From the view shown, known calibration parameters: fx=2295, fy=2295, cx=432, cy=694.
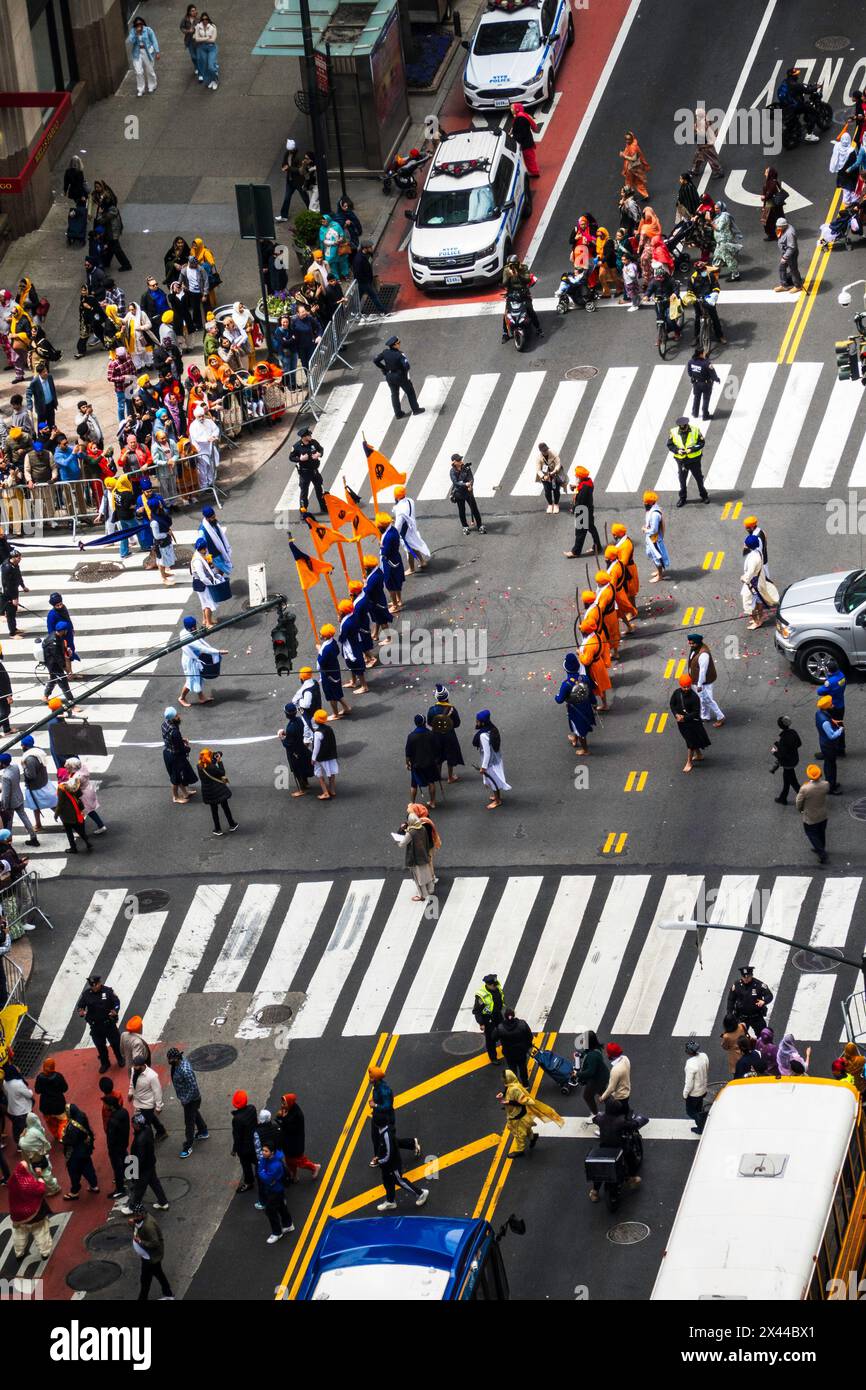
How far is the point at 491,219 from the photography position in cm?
4556

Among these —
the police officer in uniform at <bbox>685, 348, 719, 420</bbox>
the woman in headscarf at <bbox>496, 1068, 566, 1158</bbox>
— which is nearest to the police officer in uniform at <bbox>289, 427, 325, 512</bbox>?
the police officer in uniform at <bbox>685, 348, 719, 420</bbox>

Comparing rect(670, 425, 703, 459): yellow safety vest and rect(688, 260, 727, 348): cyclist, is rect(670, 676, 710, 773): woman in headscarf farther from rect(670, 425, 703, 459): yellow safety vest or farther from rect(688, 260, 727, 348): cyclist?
rect(688, 260, 727, 348): cyclist

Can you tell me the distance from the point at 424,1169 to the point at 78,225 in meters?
29.4

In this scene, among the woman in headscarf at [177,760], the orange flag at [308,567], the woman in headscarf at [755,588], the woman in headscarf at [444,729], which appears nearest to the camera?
the woman in headscarf at [444,729]

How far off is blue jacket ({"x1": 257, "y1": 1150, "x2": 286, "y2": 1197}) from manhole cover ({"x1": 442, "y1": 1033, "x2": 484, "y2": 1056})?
355 centimetres

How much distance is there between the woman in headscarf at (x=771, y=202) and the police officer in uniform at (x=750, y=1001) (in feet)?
72.2

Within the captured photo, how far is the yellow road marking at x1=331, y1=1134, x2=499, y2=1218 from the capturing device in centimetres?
2592

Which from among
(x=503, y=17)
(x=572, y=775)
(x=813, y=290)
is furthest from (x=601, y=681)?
(x=503, y=17)

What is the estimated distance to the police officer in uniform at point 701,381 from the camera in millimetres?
39406

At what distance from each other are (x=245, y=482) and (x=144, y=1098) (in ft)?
56.4

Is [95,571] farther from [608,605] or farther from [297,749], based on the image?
[608,605]

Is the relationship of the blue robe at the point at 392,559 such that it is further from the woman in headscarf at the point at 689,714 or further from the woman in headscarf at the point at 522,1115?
the woman in headscarf at the point at 522,1115

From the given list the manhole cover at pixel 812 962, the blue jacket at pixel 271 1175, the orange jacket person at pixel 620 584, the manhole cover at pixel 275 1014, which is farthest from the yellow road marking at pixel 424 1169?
the orange jacket person at pixel 620 584
